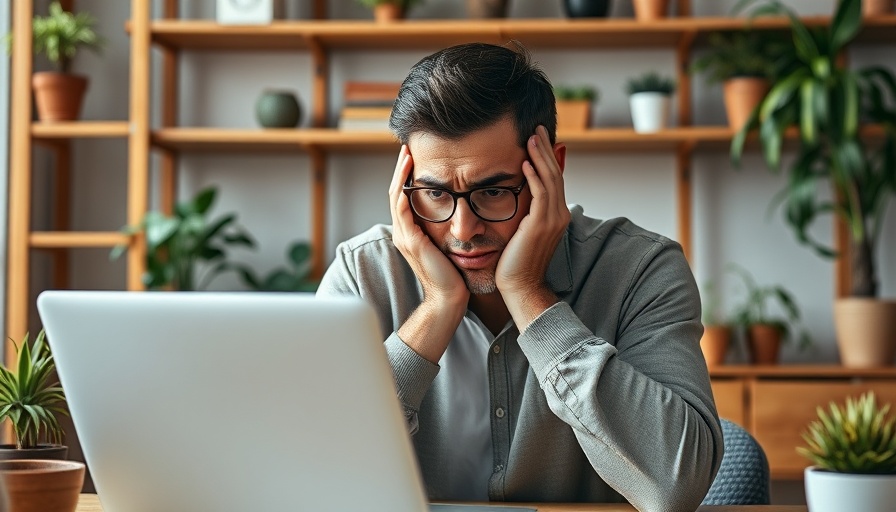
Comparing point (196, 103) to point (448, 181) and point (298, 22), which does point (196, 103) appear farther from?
point (448, 181)

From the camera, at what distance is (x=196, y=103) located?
3.54 m

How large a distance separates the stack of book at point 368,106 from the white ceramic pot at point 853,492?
90.3 inches

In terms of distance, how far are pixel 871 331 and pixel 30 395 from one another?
2.56 metres

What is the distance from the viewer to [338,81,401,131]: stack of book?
3271 millimetres

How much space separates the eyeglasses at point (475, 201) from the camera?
4.95 feet

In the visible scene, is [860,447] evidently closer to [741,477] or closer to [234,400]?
[741,477]

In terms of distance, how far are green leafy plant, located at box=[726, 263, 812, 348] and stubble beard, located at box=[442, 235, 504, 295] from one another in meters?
1.92

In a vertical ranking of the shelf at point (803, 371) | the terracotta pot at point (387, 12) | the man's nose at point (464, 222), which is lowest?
the shelf at point (803, 371)

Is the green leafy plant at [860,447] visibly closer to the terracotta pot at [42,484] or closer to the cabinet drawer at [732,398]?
the terracotta pot at [42,484]

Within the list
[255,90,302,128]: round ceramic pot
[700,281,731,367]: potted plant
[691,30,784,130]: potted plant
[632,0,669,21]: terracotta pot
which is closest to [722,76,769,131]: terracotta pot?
[691,30,784,130]: potted plant

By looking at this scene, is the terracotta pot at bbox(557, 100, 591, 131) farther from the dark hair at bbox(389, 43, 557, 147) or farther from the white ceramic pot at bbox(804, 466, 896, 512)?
the white ceramic pot at bbox(804, 466, 896, 512)

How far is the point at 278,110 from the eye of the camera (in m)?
3.30

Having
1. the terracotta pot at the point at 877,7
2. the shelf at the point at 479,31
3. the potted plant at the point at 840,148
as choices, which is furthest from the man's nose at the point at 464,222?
the terracotta pot at the point at 877,7

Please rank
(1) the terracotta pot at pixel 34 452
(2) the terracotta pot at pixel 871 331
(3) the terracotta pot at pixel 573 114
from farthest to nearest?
(3) the terracotta pot at pixel 573 114 → (2) the terracotta pot at pixel 871 331 → (1) the terracotta pot at pixel 34 452
